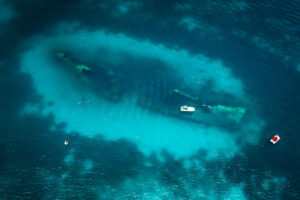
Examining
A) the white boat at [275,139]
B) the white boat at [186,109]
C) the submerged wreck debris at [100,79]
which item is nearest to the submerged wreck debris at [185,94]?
the white boat at [186,109]

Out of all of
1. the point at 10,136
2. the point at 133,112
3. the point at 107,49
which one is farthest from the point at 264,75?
the point at 10,136

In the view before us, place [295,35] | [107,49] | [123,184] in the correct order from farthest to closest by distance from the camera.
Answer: [295,35], [107,49], [123,184]

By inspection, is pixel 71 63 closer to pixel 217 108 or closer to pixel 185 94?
pixel 185 94

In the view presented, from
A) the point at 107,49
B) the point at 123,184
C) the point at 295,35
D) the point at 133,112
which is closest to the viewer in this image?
the point at 123,184

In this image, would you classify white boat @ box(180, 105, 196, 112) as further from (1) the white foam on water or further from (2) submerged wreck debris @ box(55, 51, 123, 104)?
(2) submerged wreck debris @ box(55, 51, 123, 104)

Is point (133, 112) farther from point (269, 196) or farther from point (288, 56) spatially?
point (288, 56)

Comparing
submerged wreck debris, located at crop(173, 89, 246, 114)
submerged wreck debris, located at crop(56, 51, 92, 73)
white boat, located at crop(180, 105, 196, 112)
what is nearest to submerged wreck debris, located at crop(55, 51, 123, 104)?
submerged wreck debris, located at crop(56, 51, 92, 73)

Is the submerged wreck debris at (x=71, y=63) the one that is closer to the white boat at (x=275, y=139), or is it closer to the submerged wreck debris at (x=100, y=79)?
the submerged wreck debris at (x=100, y=79)

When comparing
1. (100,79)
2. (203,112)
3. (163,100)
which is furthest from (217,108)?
(100,79)
